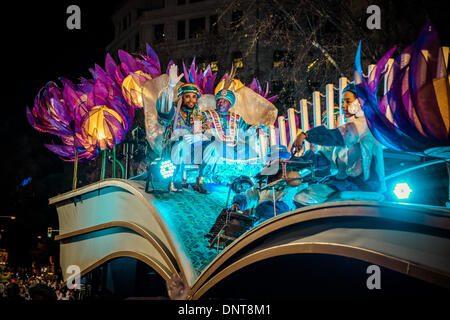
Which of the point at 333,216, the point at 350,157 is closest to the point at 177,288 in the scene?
the point at 333,216

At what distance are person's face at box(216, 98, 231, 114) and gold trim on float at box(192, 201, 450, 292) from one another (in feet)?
11.6

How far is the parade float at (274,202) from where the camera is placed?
14.8ft

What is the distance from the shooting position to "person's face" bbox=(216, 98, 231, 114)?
30.2 feet

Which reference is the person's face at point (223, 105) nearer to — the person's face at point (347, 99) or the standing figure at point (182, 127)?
the standing figure at point (182, 127)

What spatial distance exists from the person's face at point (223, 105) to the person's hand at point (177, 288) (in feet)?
11.7

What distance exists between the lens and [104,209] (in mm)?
10922

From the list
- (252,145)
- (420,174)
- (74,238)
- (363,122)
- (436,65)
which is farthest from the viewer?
(74,238)

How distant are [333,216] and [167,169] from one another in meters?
5.48

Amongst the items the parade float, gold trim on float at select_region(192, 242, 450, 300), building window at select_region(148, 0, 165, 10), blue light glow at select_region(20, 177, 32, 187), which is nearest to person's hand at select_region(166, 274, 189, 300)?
the parade float

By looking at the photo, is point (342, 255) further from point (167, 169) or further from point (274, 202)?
A: point (167, 169)

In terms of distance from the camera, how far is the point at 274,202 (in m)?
6.38
